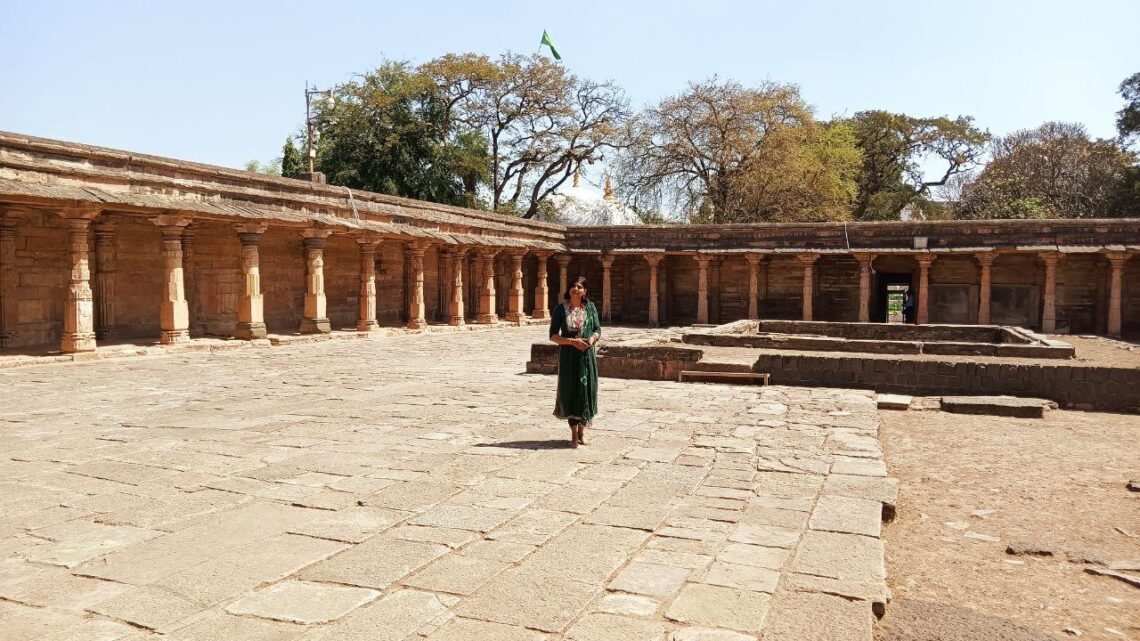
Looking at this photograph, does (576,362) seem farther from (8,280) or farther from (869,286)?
(869,286)

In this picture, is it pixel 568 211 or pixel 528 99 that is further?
pixel 568 211

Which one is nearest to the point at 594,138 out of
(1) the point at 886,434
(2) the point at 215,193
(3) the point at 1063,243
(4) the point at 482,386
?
(3) the point at 1063,243

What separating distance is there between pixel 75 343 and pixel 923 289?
23.9m

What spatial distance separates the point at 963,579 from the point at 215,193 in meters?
16.2

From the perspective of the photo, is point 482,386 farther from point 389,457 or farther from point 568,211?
point 568,211

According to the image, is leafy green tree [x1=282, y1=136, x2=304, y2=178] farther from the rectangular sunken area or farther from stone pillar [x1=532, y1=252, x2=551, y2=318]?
the rectangular sunken area

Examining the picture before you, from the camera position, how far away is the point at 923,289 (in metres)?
26.4

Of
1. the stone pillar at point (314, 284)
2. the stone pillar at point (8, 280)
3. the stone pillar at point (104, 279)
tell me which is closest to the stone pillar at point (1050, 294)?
the stone pillar at point (314, 284)

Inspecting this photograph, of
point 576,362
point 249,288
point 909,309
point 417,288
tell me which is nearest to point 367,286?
point 417,288

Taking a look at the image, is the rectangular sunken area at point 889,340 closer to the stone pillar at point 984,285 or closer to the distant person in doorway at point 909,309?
the stone pillar at point 984,285

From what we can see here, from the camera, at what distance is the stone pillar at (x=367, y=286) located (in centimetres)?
2106

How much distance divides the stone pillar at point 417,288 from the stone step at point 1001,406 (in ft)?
51.3

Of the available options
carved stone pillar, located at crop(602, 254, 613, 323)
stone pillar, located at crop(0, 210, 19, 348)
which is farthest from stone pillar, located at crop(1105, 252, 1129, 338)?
stone pillar, located at crop(0, 210, 19, 348)

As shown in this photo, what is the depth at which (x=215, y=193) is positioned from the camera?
16.8 metres
